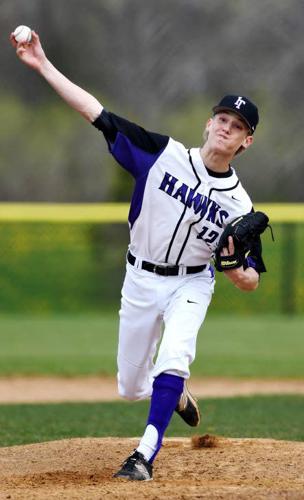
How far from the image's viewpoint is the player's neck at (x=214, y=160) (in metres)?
5.03

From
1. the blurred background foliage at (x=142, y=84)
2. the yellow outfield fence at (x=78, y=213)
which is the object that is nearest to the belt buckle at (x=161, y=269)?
the yellow outfield fence at (x=78, y=213)

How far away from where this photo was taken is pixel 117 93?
65.2 ft

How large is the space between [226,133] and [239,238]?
0.46 metres

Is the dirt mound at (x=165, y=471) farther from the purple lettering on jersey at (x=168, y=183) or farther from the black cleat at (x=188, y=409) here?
the purple lettering on jersey at (x=168, y=183)

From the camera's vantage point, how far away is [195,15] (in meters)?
21.2

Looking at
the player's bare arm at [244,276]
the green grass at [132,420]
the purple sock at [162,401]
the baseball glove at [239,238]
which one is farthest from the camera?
the green grass at [132,420]

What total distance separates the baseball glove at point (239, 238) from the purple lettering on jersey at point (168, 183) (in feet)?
0.95

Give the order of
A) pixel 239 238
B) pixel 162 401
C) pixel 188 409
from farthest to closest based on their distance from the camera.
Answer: pixel 188 409
pixel 239 238
pixel 162 401

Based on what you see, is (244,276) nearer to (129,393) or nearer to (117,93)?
(129,393)

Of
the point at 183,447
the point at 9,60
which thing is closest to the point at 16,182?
the point at 9,60

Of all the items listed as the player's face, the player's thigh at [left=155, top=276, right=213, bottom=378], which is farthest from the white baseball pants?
the player's face

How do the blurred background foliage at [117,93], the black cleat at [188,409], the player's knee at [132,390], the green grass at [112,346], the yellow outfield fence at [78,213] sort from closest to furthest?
the player's knee at [132,390] < the black cleat at [188,409] < the green grass at [112,346] < the yellow outfield fence at [78,213] < the blurred background foliage at [117,93]

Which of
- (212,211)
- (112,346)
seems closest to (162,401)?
(212,211)

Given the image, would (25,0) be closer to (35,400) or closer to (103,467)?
(35,400)
